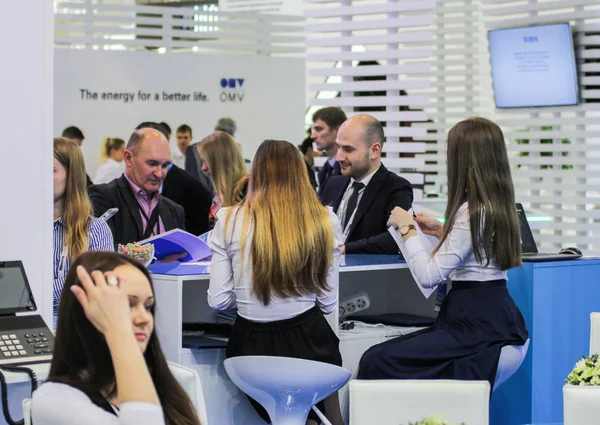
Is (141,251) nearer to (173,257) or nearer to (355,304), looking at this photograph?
(173,257)

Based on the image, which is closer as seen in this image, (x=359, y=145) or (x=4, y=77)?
(x=4, y=77)

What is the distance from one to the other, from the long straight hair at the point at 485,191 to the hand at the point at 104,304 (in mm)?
2822

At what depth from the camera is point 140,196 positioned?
5570 mm

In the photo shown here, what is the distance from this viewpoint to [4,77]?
353 centimetres

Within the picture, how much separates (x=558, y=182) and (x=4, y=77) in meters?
8.48

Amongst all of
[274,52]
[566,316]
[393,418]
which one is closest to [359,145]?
[566,316]

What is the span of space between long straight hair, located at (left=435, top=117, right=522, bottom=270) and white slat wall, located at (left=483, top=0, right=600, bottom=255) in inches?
246

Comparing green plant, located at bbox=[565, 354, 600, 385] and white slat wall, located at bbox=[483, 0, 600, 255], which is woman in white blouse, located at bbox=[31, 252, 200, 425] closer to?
green plant, located at bbox=[565, 354, 600, 385]

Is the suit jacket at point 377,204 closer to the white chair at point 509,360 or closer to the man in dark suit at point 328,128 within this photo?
the white chair at point 509,360

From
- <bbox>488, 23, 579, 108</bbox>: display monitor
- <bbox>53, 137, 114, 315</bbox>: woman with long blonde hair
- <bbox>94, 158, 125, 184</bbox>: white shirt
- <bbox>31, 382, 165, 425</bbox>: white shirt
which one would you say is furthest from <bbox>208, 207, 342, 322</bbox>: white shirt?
<bbox>94, 158, 125, 184</bbox>: white shirt

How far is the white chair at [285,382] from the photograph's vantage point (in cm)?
423

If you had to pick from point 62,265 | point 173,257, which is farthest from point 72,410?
point 173,257

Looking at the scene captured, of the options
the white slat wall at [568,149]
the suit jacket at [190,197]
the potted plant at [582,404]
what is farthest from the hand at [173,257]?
the white slat wall at [568,149]

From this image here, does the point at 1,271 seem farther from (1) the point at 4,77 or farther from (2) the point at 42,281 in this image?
(1) the point at 4,77
